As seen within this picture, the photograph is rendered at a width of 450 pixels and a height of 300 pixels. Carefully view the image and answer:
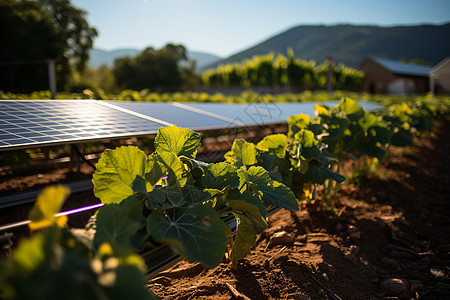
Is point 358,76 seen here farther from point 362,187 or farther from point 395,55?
point 395,55

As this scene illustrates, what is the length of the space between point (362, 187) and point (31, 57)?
23087mm

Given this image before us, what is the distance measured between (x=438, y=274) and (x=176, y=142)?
2.12 metres

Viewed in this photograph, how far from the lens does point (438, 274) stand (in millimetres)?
2018

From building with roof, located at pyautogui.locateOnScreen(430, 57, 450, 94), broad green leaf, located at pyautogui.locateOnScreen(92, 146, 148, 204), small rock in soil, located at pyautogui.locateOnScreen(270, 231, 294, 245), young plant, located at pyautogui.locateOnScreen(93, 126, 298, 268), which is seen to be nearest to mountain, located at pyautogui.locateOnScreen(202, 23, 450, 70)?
building with roof, located at pyautogui.locateOnScreen(430, 57, 450, 94)

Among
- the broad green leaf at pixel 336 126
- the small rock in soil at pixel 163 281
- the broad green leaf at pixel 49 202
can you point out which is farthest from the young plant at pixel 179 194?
the broad green leaf at pixel 336 126

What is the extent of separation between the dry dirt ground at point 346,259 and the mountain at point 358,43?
106 metres

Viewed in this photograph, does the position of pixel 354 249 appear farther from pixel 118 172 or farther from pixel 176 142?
pixel 118 172

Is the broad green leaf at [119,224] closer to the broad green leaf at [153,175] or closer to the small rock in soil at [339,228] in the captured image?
the broad green leaf at [153,175]

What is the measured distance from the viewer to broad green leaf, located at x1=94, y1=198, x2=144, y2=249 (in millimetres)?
806

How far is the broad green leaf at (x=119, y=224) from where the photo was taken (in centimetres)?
81

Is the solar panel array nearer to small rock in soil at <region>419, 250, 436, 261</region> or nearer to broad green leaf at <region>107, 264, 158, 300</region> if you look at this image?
broad green leaf at <region>107, 264, 158, 300</region>

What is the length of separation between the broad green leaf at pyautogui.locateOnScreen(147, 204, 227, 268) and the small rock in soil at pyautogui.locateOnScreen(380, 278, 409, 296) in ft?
5.03

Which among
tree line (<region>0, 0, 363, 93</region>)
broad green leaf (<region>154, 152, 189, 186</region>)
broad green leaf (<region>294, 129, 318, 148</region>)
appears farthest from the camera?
tree line (<region>0, 0, 363, 93</region>)

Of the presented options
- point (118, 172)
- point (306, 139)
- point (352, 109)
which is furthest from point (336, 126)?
point (118, 172)
